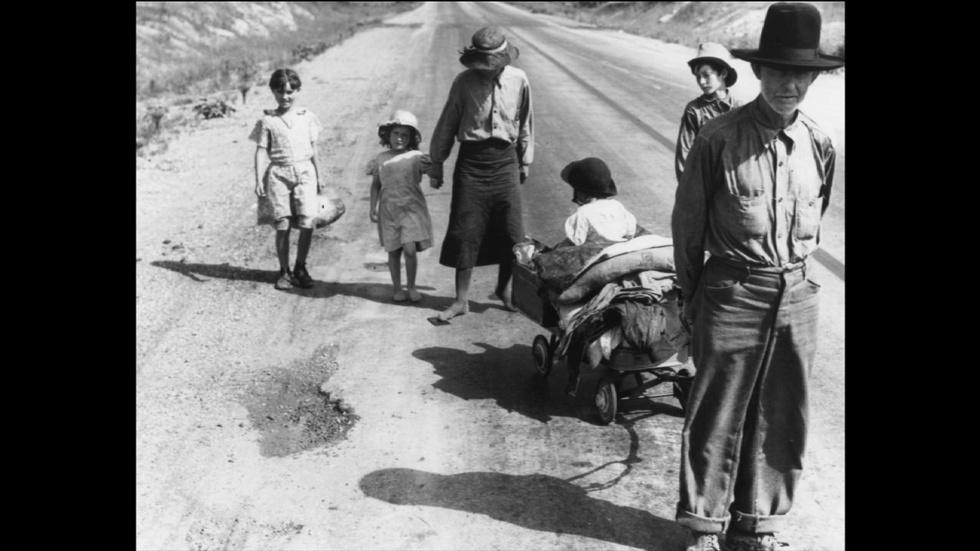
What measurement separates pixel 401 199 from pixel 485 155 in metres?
0.94

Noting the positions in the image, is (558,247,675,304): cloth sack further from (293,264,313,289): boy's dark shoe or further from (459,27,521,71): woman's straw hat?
(293,264,313,289): boy's dark shoe

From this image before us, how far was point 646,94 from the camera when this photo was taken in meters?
20.4

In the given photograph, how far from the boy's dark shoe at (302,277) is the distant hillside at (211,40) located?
49.2ft

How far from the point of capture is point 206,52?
120 ft

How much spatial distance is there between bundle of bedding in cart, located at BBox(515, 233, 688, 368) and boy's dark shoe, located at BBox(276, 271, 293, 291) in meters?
3.38

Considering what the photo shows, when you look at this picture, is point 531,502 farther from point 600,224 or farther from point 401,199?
point 401,199

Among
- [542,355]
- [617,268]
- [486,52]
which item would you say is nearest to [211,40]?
[486,52]

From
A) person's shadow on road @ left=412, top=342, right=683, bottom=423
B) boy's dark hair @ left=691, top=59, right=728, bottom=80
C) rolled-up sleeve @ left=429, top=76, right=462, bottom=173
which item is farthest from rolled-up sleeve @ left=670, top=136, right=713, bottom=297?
rolled-up sleeve @ left=429, top=76, right=462, bottom=173

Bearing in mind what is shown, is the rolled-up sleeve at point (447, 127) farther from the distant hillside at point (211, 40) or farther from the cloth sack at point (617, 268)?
the distant hillside at point (211, 40)

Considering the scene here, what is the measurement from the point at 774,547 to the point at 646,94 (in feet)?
53.4

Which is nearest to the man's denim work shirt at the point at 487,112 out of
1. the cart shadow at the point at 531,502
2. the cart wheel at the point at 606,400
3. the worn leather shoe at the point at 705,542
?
the cart wheel at the point at 606,400
